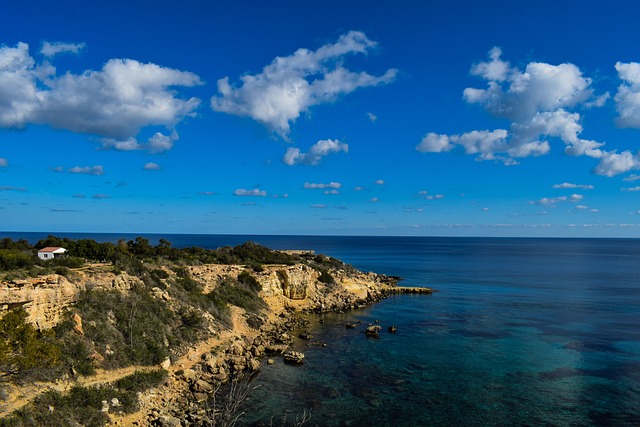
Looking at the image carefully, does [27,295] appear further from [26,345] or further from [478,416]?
[478,416]

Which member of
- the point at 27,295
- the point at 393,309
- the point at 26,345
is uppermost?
the point at 27,295

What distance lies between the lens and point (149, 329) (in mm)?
32406

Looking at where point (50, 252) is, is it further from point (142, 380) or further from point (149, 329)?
point (142, 380)

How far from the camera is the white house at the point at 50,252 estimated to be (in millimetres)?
46312

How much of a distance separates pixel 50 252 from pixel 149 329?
23.5m

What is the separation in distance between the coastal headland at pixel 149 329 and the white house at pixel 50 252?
1449mm

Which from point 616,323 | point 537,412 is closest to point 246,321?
point 537,412

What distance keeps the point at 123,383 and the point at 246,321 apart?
2003 cm

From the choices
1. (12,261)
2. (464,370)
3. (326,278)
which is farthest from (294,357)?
(326,278)

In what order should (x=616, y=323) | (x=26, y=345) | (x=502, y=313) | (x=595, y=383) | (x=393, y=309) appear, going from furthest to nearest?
(x=393, y=309) → (x=502, y=313) → (x=616, y=323) → (x=595, y=383) → (x=26, y=345)

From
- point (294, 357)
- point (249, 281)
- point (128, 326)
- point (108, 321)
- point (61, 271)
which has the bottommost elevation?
point (294, 357)

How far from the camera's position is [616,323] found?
172 feet

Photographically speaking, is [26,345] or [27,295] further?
[27,295]

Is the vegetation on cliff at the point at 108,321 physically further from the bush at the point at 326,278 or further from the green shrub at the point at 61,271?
the bush at the point at 326,278
